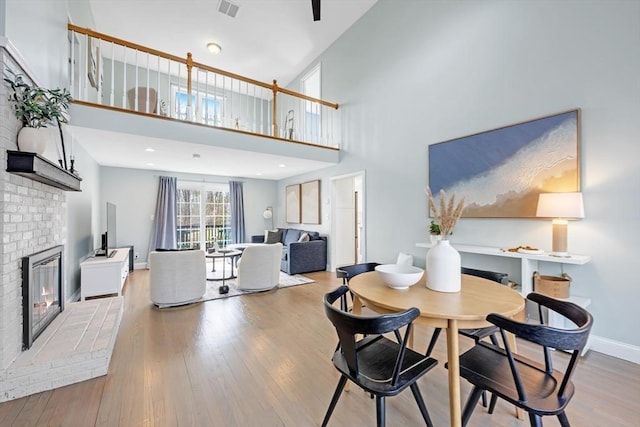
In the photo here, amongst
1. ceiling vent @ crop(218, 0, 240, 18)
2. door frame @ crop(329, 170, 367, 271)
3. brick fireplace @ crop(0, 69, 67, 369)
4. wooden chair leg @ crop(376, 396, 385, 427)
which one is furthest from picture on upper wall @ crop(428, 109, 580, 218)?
ceiling vent @ crop(218, 0, 240, 18)

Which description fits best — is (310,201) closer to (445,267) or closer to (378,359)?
(445,267)

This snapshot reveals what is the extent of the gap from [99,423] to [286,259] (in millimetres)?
4012

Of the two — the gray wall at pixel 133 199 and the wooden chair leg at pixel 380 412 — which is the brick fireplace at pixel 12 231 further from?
the gray wall at pixel 133 199

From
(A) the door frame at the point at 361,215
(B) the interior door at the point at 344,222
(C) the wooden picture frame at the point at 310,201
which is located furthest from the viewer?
(C) the wooden picture frame at the point at 310,201

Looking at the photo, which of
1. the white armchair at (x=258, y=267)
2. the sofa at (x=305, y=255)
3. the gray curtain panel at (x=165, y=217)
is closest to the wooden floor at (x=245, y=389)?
the white armchair at (x=258, y=267)

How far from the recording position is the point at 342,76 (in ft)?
18.1

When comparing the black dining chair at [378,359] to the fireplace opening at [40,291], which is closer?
the black dining chair at [378,359]

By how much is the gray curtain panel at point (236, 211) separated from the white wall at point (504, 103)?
3804 millimetres

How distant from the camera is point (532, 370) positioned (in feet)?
4.43

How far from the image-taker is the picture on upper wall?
8.34ft

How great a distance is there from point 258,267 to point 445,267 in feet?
10.1

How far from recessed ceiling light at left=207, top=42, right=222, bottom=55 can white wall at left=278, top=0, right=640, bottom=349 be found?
3.01 m

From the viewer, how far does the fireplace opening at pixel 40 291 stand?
1947 mm

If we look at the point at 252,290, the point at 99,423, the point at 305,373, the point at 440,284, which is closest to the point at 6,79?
the point at 99,423
